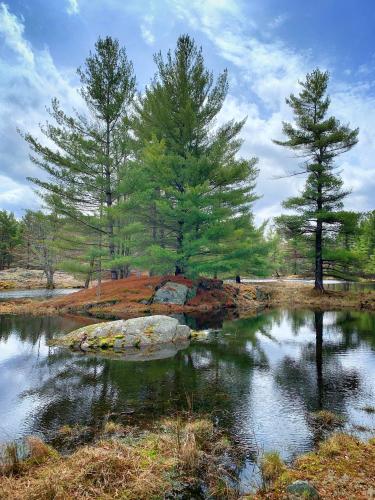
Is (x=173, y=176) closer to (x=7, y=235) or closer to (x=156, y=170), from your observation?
(x=156, y=170)

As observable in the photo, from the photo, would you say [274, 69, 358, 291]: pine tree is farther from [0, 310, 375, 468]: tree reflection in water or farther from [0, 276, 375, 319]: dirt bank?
[0, 310, 375, 468]: tree reflection in water

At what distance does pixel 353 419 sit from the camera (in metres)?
7.19

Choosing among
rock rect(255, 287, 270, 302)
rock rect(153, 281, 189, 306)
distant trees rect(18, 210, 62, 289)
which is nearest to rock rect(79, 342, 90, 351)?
rock rect(153, 281, 189, 306)

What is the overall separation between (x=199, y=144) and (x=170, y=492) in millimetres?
27371

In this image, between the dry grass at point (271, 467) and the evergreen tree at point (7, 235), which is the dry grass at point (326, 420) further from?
the evergreen tree at point (7, 235)

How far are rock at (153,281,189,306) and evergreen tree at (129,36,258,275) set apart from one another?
1.71 m

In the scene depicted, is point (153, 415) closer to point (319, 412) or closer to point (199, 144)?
point (319, 412)

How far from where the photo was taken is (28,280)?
58031mm

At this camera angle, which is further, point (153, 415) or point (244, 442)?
point (153, 415)

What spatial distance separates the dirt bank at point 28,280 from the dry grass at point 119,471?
166 ft

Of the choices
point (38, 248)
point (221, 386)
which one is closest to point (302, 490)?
point (221, 386)

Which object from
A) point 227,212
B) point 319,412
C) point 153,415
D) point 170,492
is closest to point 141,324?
point 153,415

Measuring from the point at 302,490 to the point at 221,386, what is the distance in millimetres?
4990

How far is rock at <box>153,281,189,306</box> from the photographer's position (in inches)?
1008
